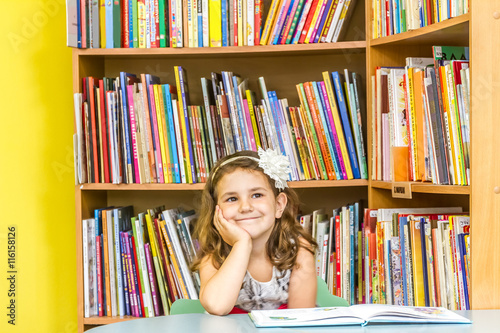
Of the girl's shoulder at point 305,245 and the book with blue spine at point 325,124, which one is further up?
the book with blue spine at point 325,124

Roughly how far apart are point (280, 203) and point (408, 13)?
677 millimetres

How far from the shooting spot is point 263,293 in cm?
171

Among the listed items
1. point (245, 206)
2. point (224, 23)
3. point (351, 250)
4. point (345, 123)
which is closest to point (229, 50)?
point (224, 23)

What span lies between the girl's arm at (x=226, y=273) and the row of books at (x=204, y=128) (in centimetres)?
48

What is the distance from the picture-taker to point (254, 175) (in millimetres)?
1713

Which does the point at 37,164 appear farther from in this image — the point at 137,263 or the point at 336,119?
the point at 336,119

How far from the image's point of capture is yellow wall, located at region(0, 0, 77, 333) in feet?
7.00

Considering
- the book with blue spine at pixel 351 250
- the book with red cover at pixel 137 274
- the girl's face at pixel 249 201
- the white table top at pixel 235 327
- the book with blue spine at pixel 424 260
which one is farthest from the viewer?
the book with red cover at pixel 137 274

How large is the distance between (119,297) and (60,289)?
0.98 feet

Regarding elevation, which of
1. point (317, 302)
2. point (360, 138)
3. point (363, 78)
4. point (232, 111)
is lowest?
point (317, 302)

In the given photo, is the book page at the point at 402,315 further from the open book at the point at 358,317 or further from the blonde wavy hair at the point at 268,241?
the blonde wavy hair at the point at 268,241

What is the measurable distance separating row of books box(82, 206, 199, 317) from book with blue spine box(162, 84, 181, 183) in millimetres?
152

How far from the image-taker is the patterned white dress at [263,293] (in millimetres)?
1709

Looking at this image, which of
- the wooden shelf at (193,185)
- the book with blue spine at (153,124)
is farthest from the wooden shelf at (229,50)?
the wooden shelf at (193,185)
